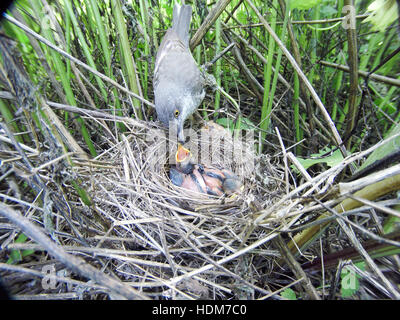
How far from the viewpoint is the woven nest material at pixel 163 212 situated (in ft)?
3.60

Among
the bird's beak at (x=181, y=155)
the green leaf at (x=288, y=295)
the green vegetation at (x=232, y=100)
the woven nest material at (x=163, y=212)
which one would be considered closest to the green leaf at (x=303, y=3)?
the green vegetation at (x=232, y=100)

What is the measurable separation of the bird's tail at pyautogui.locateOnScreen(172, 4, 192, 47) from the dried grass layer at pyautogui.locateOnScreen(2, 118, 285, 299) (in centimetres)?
115

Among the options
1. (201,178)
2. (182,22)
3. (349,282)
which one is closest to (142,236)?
(201,178)

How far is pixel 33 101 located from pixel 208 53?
1684 millimetres

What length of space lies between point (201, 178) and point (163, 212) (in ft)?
1.78

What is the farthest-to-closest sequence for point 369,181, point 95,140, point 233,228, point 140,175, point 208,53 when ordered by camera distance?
1. point 208,53
2. point 95,140
3. point 140,175
4. point 233,228
5. point 369,181

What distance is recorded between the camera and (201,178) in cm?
181

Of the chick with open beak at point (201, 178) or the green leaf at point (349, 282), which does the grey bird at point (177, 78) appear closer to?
the chick with open beak at point (201, 178)

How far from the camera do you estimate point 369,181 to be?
79 centimetres

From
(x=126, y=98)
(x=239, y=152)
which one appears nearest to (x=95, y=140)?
(x=126, y=98)

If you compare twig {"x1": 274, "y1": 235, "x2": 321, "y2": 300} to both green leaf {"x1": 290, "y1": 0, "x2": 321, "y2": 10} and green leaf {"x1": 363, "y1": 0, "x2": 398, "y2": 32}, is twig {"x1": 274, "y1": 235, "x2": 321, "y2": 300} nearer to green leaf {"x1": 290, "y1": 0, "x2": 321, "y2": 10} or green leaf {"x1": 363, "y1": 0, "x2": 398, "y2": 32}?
green leaf {"x1": 363, "y1": 0, "x2": 398, "y2": 32}

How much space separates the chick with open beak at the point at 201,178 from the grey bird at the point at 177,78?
8.3 inches
